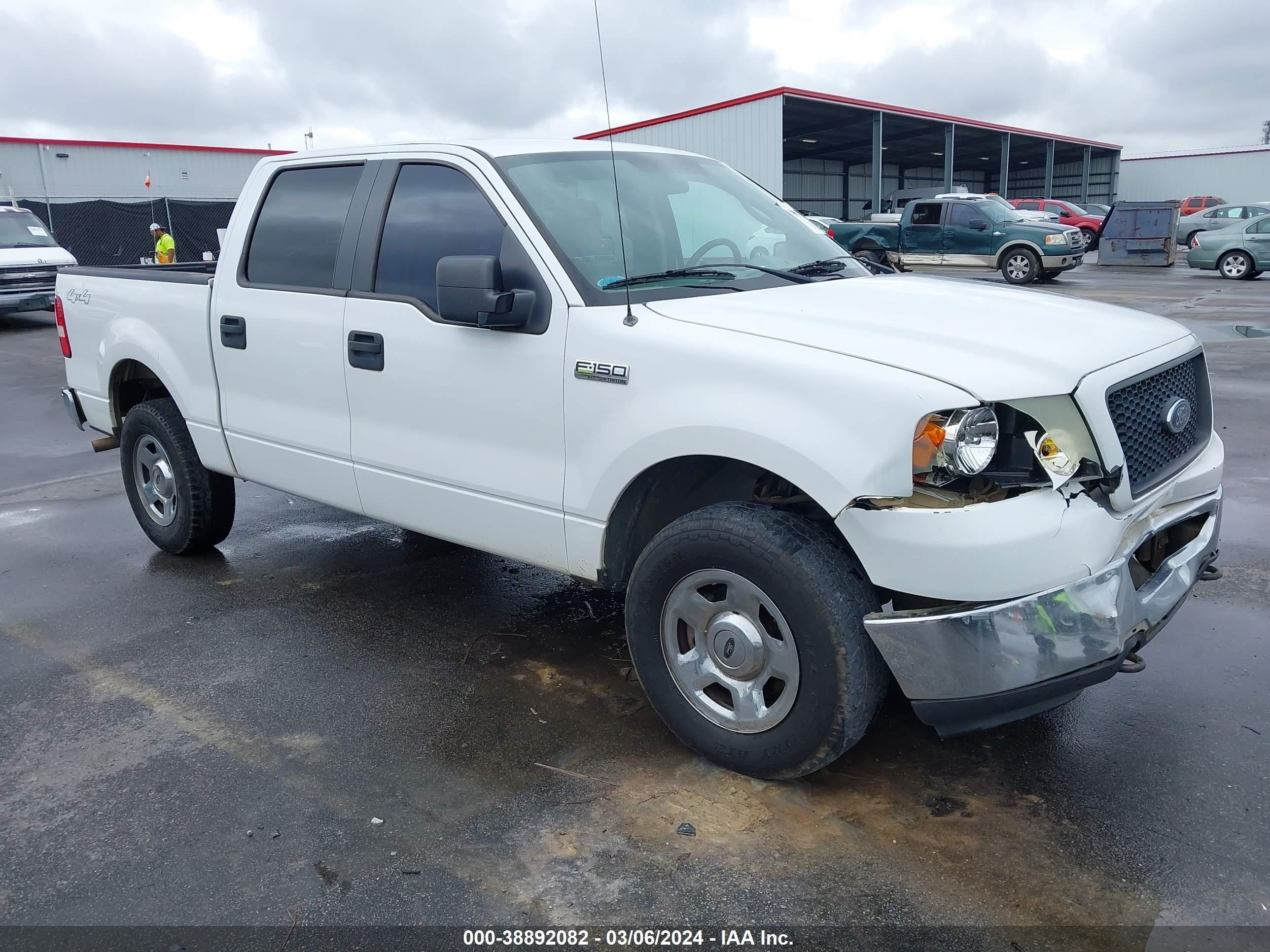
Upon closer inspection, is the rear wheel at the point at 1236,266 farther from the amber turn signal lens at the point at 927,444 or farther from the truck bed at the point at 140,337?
the amber turn signal lens at the point at 927,444

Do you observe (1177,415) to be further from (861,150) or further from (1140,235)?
(861,150)

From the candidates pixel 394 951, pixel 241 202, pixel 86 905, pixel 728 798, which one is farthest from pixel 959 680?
pixel 241 202

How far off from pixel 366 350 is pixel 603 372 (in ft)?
3.92

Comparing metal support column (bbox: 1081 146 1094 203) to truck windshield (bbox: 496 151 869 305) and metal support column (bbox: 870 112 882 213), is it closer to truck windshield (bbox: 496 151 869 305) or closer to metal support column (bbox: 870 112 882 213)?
metal support column (bbox: 870 112 882 213)

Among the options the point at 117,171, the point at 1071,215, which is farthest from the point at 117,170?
the point at 1071,215

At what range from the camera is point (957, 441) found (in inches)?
103

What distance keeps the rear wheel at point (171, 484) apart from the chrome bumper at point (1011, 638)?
3.71 metres

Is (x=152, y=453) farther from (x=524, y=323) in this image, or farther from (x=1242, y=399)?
(x=1242, y=399)

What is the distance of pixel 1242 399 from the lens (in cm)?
884

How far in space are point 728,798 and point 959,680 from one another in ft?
2.72

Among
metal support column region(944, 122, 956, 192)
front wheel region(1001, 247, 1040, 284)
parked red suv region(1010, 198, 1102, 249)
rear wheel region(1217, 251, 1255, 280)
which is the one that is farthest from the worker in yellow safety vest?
metal support column region(944, 122, 956, 192)

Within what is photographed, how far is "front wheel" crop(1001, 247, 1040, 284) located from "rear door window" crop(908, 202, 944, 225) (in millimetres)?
1823

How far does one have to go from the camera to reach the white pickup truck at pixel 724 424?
2646 millimetres

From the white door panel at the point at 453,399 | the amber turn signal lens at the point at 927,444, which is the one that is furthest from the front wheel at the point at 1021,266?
the amber turn signal lens at the point at 927,444
